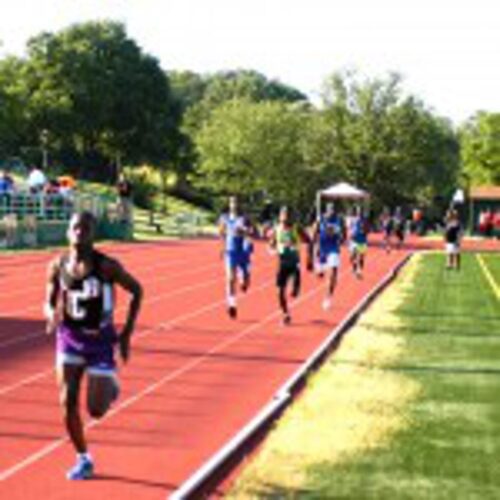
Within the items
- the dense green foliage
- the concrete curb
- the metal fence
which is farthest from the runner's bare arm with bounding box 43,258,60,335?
the dense green foliage

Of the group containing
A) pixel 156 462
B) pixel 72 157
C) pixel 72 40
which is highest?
pixel 72 40

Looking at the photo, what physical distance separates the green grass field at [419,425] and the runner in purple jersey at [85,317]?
123 cm

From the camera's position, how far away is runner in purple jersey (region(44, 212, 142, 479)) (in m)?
7.84

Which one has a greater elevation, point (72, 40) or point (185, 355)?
point (72, 40)

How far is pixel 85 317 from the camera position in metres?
7.87

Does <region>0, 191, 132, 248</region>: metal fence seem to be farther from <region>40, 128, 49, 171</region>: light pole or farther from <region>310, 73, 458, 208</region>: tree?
<region>310, 73, 458, 208</region>: tree

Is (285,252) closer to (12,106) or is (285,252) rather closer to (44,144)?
(12,106)

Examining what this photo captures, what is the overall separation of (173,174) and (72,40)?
16.1 meters

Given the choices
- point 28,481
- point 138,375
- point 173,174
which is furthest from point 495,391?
point 173,174

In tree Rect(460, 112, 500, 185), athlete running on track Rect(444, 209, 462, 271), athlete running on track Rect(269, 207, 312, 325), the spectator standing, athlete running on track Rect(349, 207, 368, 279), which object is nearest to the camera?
athlete running on track Rect(269, 207, 312, 325)

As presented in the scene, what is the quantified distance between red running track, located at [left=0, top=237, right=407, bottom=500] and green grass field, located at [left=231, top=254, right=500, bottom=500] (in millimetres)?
677

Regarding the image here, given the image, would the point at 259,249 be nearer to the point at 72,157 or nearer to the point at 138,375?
the point at 138,375

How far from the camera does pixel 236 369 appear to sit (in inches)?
531

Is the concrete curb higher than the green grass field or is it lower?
higher
